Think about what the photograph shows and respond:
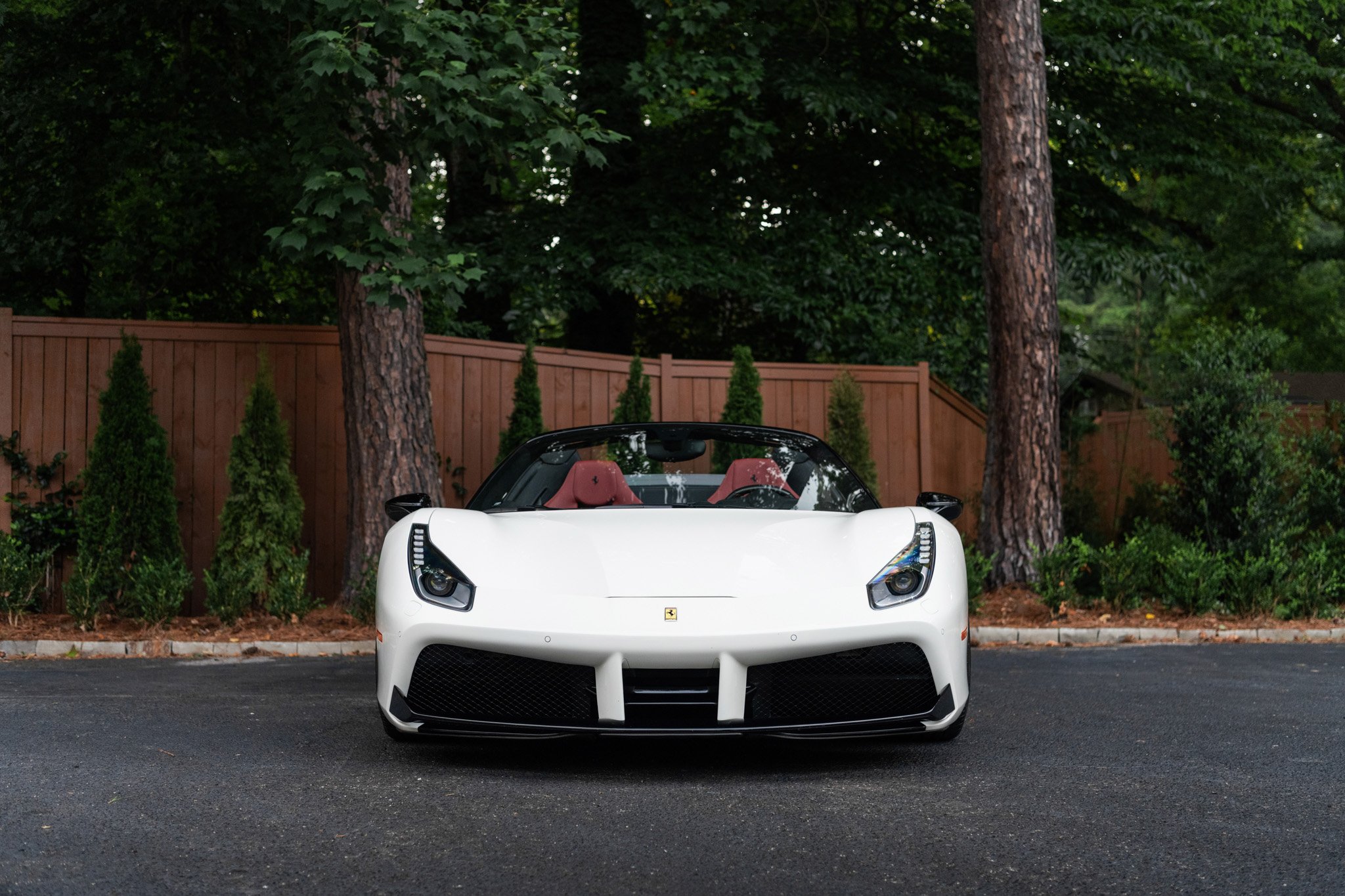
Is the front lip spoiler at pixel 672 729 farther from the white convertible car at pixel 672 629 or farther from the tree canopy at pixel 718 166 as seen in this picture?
the tree canopy at pixel 718 166

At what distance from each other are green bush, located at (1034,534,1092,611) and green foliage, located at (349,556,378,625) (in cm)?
502

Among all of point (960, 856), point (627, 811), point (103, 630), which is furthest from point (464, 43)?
point (960, 856)

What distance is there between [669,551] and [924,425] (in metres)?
9.97

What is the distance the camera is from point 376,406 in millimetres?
9992

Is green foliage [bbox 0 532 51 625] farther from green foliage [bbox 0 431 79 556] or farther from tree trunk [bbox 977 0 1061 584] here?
tree trunk [bbox 977 0 1061 584]

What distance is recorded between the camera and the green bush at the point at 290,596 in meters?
9.65

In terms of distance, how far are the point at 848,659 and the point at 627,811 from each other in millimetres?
935

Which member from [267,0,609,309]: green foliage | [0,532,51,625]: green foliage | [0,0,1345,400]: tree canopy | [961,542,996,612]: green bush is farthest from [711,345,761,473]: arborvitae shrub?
[0,532,51,625]: green foliage

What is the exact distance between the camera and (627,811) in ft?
13.6

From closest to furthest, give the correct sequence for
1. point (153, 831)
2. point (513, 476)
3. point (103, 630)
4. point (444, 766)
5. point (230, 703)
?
1. point (153, 831)
2. point (444, 766)
3. point (513, 476)
4. point (230, 703)
5. point (103, 630)

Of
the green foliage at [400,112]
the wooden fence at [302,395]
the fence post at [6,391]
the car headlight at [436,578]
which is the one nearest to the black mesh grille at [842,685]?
the car headlight at [436,578]

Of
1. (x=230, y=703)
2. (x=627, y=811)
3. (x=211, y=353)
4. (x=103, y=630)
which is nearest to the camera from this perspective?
(x=627, y=811)

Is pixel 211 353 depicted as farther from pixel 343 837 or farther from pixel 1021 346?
pixel 343 837

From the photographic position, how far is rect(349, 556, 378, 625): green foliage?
9.61 m
